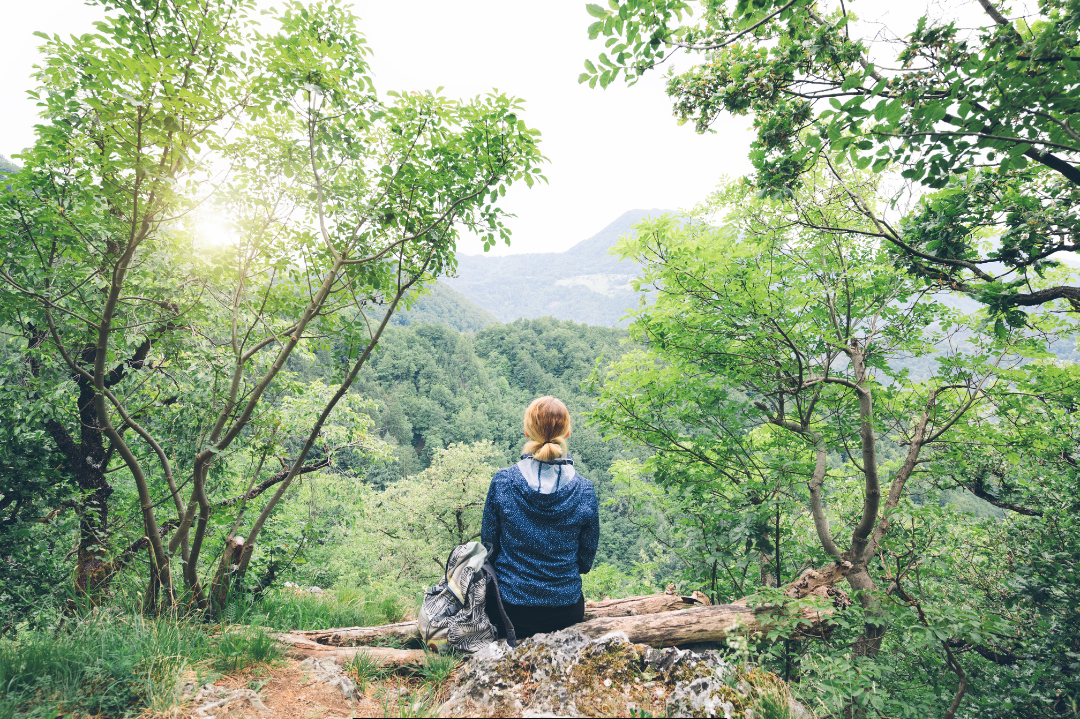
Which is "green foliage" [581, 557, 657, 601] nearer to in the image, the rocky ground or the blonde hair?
the rocky ground

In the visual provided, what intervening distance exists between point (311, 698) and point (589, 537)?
5.98 feet

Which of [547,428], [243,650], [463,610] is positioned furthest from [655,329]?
[243,650]

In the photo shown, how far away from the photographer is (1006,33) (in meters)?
1.83

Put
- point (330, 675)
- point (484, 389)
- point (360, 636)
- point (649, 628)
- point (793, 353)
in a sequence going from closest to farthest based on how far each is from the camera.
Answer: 1. point (330, 675)
2. point (649, 628)
3. point (360, 636)
4. point (793, 353)
5. point (484, 389)

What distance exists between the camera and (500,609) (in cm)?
279

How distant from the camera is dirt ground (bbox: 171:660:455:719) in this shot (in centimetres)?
216

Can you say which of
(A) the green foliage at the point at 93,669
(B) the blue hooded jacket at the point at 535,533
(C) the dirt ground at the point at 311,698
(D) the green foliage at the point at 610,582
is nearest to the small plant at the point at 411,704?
(C) the dirt ground at the point at 311,698

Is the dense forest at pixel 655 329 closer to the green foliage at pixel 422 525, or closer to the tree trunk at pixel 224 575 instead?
the tree trunk at pixel 224 575

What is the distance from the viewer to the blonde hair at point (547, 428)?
9.37ft

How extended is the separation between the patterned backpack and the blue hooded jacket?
13 centimetres

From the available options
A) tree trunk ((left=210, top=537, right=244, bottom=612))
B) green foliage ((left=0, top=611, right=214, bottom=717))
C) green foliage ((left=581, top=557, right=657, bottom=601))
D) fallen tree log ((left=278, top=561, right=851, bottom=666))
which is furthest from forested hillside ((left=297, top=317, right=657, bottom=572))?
green foliage ((left=0, top=611, right=214, bottom=717))

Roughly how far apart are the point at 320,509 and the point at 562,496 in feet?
49.0

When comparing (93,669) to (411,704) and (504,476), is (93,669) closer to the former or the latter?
(411,704)

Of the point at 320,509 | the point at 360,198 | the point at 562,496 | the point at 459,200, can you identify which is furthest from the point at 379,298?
the point at 320,509
